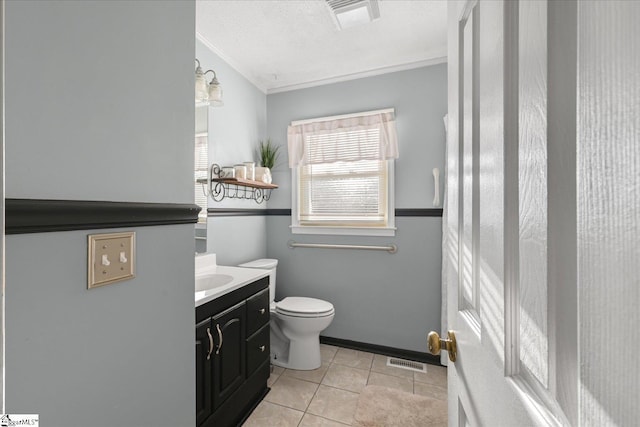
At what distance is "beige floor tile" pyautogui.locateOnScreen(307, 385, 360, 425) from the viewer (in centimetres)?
177

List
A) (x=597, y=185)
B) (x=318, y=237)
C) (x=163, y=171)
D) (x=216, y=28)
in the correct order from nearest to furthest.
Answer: (x=597, y=185) < (x=163, y=171) < (x=216, y=28) < (x=318, y=237)

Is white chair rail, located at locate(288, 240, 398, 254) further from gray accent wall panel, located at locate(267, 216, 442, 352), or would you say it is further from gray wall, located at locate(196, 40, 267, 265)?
gray wall, located at locate(196, 40, 267, 265)

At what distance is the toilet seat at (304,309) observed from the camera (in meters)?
2.19

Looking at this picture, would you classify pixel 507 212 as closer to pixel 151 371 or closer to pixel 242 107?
pixel 151 371

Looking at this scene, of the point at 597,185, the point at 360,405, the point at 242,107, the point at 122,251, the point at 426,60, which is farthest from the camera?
the point at 242,107

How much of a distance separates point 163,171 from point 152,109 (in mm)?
191

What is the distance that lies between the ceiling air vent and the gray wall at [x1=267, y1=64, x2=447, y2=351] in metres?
0.74

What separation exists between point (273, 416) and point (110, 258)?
1521mm

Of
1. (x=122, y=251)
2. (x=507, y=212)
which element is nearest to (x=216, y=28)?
(x=122, y=251)

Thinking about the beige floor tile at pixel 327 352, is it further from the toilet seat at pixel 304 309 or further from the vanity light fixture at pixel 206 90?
the vanity light fixture at pixel 206 90

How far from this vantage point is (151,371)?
0.90 metres

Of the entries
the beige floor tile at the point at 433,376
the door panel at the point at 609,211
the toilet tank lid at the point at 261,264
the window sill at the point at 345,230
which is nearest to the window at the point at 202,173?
the toilet tank lid at the point at 261,264

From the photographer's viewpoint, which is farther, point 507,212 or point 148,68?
point 148,68

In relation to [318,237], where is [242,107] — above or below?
above
